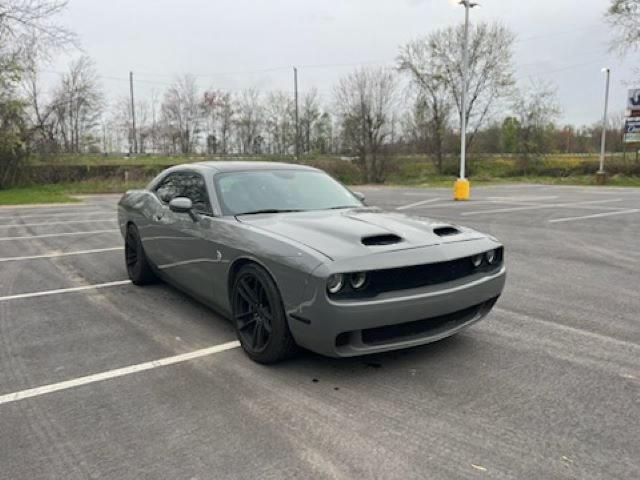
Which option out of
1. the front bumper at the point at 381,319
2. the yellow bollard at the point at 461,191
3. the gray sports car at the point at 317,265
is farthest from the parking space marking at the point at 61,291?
the yellow bollard at the point at 461,191

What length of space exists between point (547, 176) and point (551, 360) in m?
41.4

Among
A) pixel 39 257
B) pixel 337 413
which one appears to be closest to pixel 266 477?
pixel 337 413

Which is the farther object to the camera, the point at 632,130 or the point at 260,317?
the point at 632,130

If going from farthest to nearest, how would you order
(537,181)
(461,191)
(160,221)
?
(537,181)
(461,191)
(160,221)

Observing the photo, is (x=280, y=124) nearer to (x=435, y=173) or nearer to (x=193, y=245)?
(x=435, y=173)

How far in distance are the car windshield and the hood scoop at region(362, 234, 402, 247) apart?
1.09 meters

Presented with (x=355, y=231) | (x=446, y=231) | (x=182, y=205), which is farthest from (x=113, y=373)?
(x=446, y=231)

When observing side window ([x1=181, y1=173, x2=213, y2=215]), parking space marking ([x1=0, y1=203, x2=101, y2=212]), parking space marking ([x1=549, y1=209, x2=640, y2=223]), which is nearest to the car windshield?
side window ([x1=181, y1=173, x2=213, y2=215])

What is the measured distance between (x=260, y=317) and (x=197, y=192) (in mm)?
1675

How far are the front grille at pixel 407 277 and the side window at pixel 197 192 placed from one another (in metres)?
1.73

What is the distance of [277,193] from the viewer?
187 inches

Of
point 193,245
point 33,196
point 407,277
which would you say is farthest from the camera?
point 33,196

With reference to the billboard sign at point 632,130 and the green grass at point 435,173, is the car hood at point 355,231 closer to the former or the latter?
the green grass at point 435,173

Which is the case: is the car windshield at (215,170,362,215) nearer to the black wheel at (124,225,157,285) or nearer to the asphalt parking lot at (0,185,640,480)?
the asphalt parking lot at (0,185,640,480)
